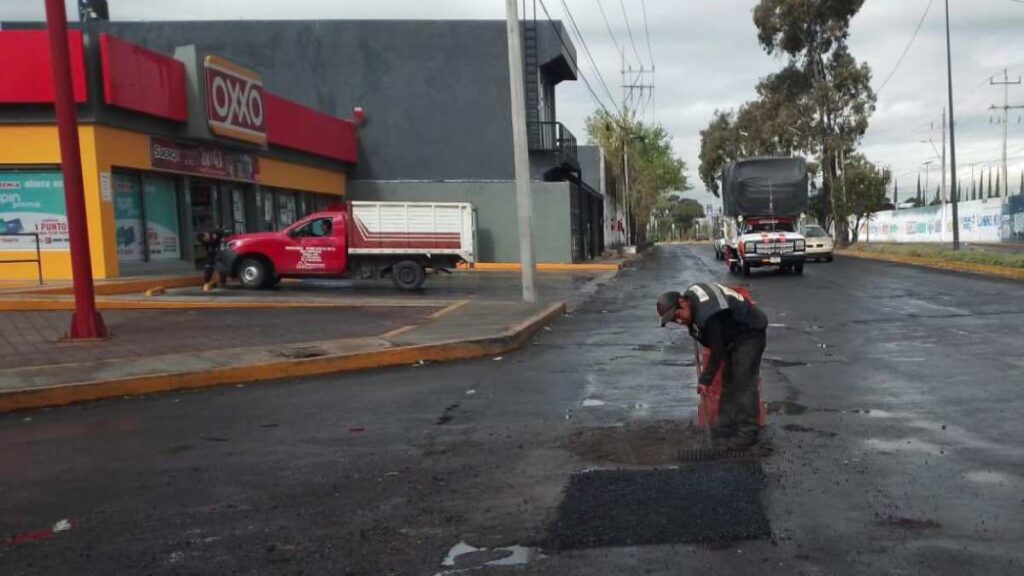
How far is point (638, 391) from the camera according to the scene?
27.2 feet

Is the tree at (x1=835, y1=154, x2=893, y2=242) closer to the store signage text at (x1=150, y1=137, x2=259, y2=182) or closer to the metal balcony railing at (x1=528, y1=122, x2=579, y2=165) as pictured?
the metal balcony railing at (x1=528, y1=122, x2=579, y2=165)

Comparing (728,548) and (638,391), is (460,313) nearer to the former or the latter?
(638,391)

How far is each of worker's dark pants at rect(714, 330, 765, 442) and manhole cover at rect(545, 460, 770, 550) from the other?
579mm

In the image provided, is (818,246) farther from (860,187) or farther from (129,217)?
(129,217)

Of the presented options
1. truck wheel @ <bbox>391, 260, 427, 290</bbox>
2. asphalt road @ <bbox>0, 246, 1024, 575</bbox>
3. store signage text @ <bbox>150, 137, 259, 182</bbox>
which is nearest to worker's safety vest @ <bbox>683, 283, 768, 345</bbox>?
asphalt road @ <bbox>0, 246, 1024, 575</bbox>

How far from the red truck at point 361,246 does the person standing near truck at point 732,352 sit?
1400 centimetres

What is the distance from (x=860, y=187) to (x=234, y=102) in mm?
36242

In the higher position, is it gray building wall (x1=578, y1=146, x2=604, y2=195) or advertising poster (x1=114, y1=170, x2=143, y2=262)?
gray building wall (x1=578, y1=146, x2=604, y2=195)

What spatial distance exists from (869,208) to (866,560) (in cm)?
4718

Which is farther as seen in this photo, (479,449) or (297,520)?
(479,449)

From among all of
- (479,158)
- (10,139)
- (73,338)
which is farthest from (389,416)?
(479,158)

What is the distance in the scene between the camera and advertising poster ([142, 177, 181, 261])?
64.1ft

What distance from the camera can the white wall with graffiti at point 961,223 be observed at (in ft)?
148

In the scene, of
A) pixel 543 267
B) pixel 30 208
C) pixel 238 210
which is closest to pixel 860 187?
pixel 543 267
